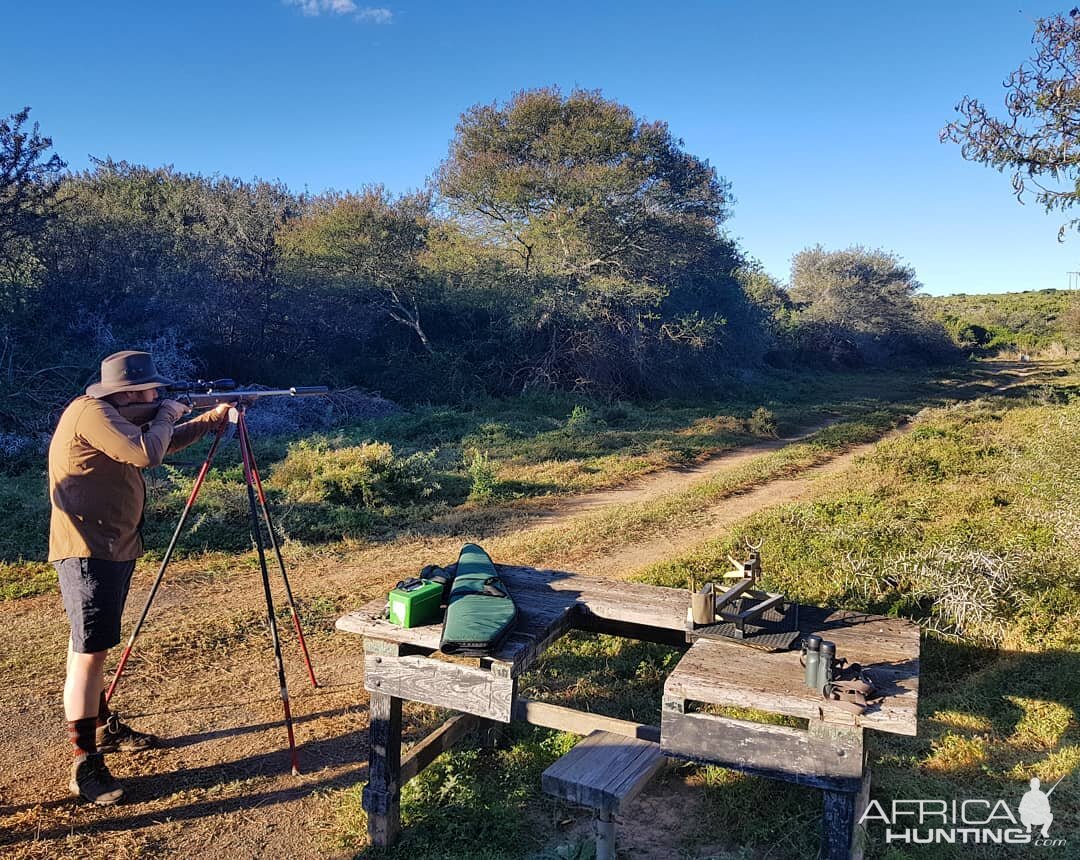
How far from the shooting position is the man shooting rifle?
3.79 meters

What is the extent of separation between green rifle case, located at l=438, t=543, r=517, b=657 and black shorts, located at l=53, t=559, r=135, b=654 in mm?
1703

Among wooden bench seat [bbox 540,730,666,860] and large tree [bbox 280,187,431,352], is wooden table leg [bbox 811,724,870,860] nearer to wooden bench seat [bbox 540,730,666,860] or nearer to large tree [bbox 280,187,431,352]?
wooden bench seat [bbox 540,730,666,860]

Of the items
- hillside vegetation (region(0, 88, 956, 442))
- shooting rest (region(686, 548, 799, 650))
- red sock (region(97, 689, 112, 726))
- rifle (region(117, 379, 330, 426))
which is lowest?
red sock (region(97, 689, 112, 726))

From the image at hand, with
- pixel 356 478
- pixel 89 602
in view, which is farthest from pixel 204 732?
pixel 356 478

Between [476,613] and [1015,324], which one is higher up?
[1015,324]

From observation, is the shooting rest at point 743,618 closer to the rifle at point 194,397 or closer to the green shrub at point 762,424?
the rifle at point 194,397

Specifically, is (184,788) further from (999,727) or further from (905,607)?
(905,607)

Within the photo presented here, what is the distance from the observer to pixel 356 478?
9.95 m

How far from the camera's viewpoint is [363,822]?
145 inches

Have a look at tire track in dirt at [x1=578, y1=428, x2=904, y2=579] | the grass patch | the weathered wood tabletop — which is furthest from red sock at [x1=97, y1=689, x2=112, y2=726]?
tire track in dirt at [x1=578, y1=428, x2=904, y2=579]

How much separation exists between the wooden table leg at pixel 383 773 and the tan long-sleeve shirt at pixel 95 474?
5.12 feet

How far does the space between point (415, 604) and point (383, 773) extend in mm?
782

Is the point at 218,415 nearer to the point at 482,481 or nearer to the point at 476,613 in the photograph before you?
the point at 476,613

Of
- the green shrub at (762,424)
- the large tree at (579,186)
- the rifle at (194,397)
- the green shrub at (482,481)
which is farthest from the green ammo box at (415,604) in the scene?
the large tree at (579,186)
